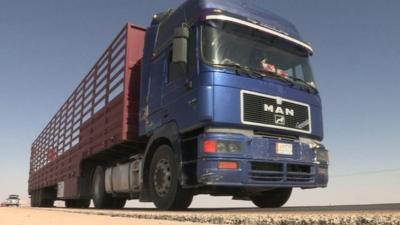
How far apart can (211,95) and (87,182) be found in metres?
6.00

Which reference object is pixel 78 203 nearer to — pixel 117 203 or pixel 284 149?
pixel 117 203

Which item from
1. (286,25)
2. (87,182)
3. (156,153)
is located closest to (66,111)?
(87,182)

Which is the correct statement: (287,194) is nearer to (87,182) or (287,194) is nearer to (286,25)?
(286,25)

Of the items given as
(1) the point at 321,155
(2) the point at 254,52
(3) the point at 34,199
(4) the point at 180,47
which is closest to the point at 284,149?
(1) the point at 321,155

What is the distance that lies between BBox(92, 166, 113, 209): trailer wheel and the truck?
147cm

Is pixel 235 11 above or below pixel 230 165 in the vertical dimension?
above

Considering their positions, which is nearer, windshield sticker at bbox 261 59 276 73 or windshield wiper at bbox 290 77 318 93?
windshield sticker at bbox 261 59 276 73

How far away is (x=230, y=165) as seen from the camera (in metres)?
5.55

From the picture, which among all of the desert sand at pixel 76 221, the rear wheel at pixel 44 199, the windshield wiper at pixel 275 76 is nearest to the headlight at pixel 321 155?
the windshield wiper at pixel 275 76

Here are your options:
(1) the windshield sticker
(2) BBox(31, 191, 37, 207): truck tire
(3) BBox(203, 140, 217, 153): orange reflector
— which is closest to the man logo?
(1) the windshield sticker

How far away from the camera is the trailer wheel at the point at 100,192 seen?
9570 millimetres

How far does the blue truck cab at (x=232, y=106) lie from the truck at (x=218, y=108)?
0.01 metres

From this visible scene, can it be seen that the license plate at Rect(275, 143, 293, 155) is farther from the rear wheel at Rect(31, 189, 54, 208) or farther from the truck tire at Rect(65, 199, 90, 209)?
the rear wheel at Rect(31, 189, 54, 208)

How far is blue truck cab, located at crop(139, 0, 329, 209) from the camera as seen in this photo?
5637 millimetres
